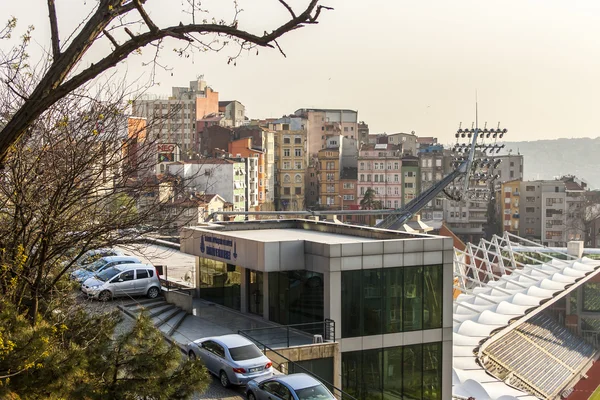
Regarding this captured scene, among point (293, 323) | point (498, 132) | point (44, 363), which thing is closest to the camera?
point (44, 363)

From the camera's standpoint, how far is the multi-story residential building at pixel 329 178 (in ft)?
309

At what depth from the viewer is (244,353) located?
15.2 metres

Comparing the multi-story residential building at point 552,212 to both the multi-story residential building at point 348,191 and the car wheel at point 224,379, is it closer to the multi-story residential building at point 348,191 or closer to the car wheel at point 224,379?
the multi-story residential building at point 348,191

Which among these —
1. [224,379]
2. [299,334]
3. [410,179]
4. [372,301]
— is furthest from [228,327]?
[410,179]

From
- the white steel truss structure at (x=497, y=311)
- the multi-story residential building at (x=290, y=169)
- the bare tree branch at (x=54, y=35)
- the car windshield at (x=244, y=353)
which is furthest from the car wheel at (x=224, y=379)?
the multi-story residential building at (x=290, y=169)

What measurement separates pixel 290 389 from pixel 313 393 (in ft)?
1.28

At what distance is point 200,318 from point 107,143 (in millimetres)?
11561

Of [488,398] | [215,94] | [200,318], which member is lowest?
[488,398]

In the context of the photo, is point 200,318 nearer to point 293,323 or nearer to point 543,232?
point 293,323

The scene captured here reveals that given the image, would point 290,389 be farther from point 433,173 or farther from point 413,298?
point 433,173

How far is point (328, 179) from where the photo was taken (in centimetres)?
9450

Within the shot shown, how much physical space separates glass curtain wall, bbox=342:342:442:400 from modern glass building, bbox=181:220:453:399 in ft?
0.08

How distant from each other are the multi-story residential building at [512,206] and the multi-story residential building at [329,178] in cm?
2094

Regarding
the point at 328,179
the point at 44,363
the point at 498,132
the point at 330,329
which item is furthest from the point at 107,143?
the point at 328,179
